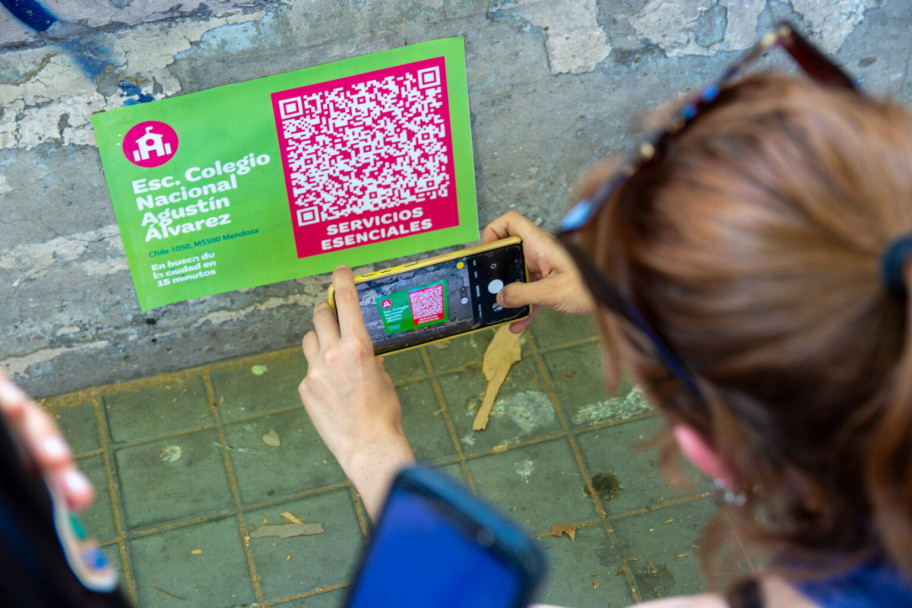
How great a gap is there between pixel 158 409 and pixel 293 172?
37.4 inches

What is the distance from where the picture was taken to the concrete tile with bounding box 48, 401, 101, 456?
261 centimetres

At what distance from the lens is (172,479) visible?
8.32 feet

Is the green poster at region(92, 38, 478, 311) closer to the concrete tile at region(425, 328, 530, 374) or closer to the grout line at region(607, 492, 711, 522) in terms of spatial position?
the concrete tile at region(425, 328, 530, 374)

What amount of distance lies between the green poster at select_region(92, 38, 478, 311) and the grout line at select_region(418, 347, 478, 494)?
407 millimetres

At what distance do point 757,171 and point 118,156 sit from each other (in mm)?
1786

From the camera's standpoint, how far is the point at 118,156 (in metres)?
2.17

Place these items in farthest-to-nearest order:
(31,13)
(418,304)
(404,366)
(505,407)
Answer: (404,366) < (505,407) < (418,304) < (31,13)

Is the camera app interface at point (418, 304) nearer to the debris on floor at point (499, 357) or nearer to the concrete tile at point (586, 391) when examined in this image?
the debris on floor at point (499, 357)

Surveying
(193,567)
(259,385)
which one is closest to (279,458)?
(259,385)

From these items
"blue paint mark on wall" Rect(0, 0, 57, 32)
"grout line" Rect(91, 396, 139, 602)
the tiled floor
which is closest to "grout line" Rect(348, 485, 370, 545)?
the tiled floor

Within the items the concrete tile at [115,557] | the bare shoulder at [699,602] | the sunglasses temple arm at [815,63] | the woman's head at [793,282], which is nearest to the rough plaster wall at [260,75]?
the concrete tile at [115,557]

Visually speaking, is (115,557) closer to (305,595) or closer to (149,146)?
(305,595)

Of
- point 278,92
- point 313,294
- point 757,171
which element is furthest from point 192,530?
point 757,171

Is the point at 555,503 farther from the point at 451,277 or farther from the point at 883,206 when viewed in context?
the point at 883,206
